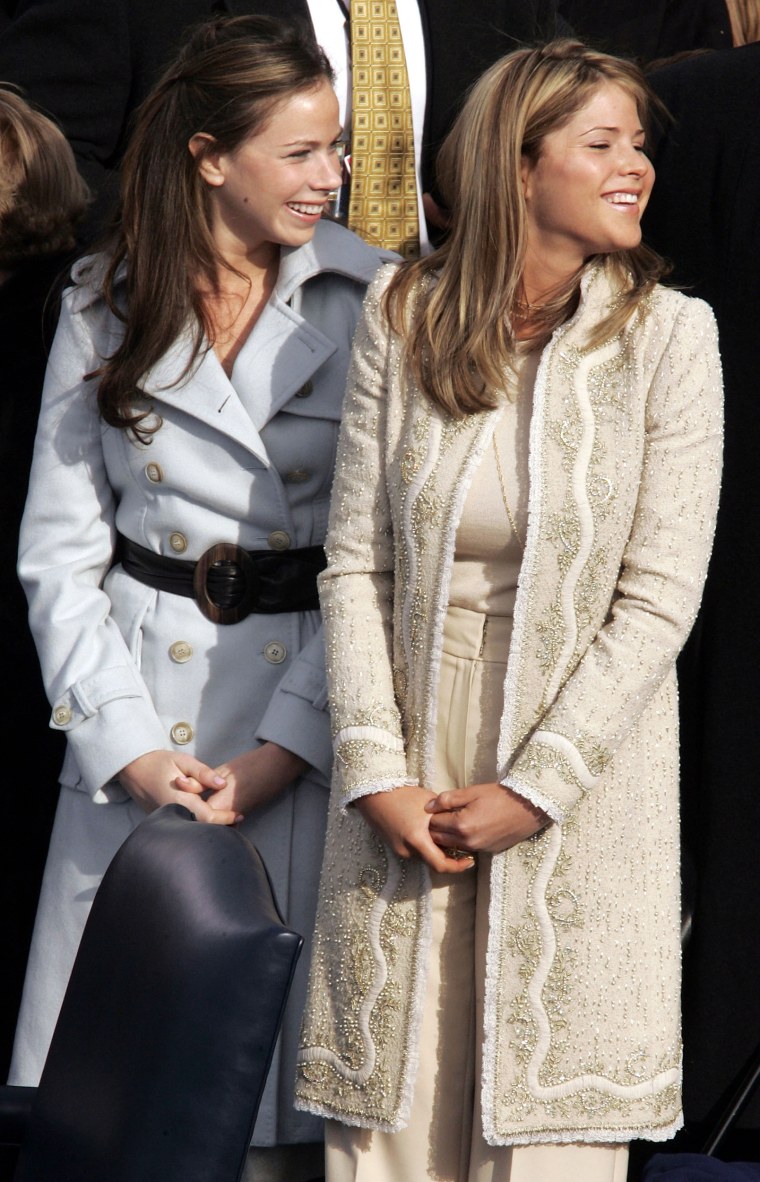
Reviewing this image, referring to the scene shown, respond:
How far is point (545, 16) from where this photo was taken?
118 inches

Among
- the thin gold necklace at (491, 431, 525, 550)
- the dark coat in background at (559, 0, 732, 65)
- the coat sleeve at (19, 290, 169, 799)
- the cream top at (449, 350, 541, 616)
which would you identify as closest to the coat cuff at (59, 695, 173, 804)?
the coat sleeve at (19, 290, 169, 799)

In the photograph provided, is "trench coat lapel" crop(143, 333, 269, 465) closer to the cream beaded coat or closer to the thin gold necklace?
the cream beaded coat

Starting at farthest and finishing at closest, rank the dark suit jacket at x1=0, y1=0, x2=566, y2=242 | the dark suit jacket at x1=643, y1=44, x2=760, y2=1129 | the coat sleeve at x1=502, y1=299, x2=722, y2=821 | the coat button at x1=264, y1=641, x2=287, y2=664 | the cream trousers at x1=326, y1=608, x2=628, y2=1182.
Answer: the dark suit jacket at x1=0, y1=0, x2=566, y2=242, the dark suit jacket at x1=643, y1=44, x2=760, y2=1129, the coat button at x1=264, y1=641, x2=287, y2=664, the cream trousers at x1=326, y1=608, x2=628, y2=1182, the coat sleeve at x1=502, y1=299, x2=722, y2=821

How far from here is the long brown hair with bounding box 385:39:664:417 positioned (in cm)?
206

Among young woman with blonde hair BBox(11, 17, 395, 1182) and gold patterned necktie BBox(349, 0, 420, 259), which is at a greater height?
gold patterned necktie BBox(349, 0, 420, 259)

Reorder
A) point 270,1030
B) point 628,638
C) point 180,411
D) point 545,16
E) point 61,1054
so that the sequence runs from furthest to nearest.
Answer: point 545,16
point 180,411
point 628,638
point 61,1054
point 270,1030

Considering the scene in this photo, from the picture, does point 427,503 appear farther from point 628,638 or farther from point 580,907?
point 580,907

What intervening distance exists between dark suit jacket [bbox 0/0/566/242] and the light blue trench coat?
678 millimetres

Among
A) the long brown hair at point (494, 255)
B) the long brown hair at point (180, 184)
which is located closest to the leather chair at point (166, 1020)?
the long brown hair at point (494, 255)

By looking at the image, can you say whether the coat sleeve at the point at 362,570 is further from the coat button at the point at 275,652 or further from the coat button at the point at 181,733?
the coat button at the point at 181,733

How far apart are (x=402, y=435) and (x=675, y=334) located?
0.37 meters

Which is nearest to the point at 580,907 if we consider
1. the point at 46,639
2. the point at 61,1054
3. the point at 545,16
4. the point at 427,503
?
the point at 427,503

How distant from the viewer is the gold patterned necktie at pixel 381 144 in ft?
8.87

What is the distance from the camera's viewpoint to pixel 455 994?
6.77 feet
